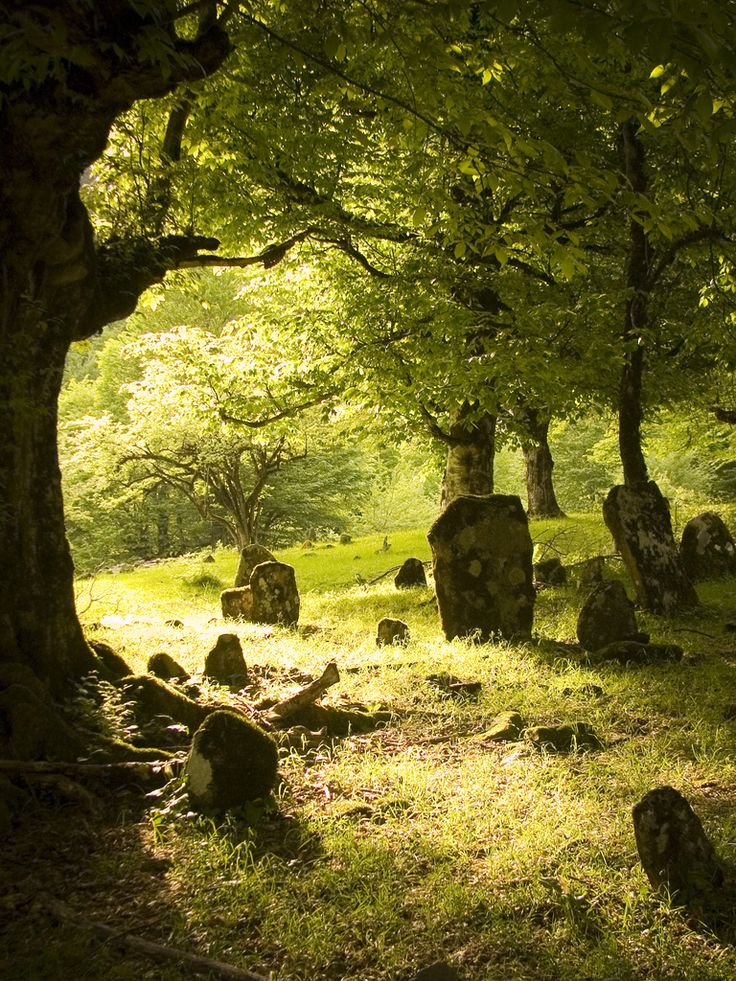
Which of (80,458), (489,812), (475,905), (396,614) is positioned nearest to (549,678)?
(489,812)

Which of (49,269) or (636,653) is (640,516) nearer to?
(636,653)

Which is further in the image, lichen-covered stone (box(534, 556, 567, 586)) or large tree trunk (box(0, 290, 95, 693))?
lichen-covered stone (box(534, 556, 567, 586))

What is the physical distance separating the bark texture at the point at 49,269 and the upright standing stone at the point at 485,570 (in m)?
5.17

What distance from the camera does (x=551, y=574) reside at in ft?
43.8

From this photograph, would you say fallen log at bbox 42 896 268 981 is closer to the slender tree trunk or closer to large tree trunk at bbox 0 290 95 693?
large tree trunk at bbox 0 290 95 693

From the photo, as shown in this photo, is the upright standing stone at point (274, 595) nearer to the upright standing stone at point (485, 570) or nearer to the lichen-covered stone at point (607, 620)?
the upright standing stone at point (485, 570)

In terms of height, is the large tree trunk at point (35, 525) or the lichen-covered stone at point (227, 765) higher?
the large tree trunk at point (35, 525)

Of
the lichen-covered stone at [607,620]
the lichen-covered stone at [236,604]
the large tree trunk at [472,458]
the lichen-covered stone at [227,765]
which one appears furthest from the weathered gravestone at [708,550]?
the lichen-covered stone at [227,765]

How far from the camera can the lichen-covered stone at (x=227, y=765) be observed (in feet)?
15.4

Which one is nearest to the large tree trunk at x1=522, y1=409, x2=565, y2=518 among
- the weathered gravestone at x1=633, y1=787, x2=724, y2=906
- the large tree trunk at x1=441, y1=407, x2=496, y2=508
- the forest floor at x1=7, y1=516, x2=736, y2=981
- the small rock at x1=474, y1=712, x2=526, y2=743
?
the large tree trunk at x1=441, y1=407, x2=496, y2=508

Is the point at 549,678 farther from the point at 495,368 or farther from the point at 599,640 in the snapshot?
the point at 495,368

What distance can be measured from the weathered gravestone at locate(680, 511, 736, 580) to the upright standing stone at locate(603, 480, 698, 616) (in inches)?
98.0

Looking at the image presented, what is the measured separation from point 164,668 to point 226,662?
67 centimetres

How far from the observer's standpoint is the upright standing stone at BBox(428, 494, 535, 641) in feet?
32.0
